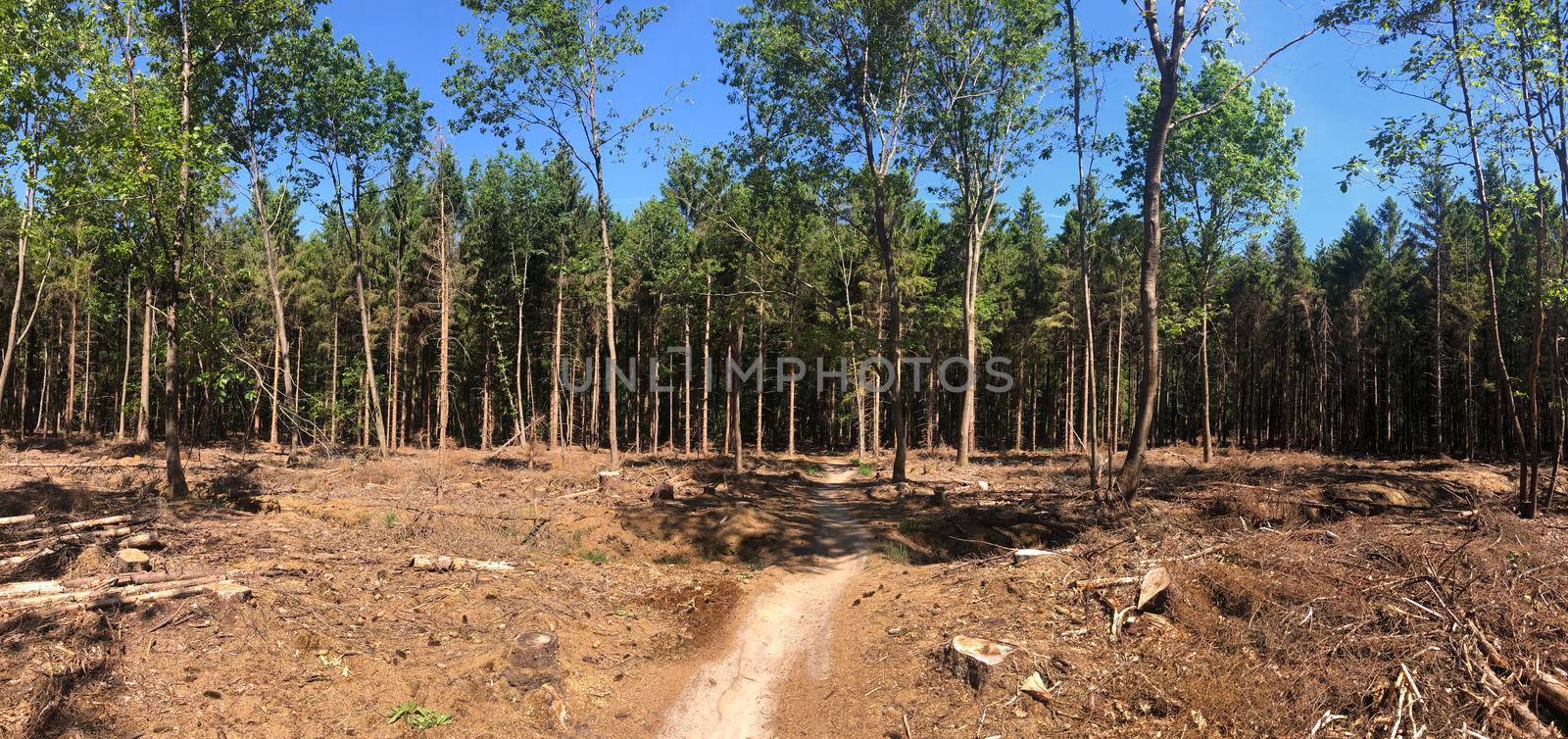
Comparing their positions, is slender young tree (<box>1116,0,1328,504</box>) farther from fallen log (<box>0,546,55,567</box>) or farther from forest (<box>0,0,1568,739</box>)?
fallen log (<box>0,546,55,567</box>)

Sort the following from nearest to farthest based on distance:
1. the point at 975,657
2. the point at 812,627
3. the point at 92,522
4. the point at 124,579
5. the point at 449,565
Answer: the point at 975,657
the point at 124,579
the point at 812,627
the point at 449,565
the point at 92,522

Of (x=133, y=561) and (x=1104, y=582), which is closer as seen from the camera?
(x=1104, y=582)

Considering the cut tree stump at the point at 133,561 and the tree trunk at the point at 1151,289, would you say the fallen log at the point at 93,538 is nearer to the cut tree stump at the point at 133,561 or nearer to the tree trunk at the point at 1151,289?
the cut tree stump at the point at 133,561

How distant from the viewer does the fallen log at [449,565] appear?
9773mm

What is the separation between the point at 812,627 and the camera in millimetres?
9242

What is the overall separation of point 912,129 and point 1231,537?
56.8ft

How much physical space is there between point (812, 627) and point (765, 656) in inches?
40.2

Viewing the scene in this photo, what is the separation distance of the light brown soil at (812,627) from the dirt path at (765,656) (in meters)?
0.04

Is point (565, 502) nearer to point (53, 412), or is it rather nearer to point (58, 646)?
point (58, 646)

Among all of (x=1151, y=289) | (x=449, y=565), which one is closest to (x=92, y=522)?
(x=449, y=565)

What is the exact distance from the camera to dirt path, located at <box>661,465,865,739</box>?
6.91 m

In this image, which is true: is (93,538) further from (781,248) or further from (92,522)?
(781,248)

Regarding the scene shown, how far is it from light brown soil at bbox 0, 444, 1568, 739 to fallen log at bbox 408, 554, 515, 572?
221 millimetres

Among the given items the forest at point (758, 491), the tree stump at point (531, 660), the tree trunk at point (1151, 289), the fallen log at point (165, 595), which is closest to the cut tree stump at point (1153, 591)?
the forest at point (758, 491)
